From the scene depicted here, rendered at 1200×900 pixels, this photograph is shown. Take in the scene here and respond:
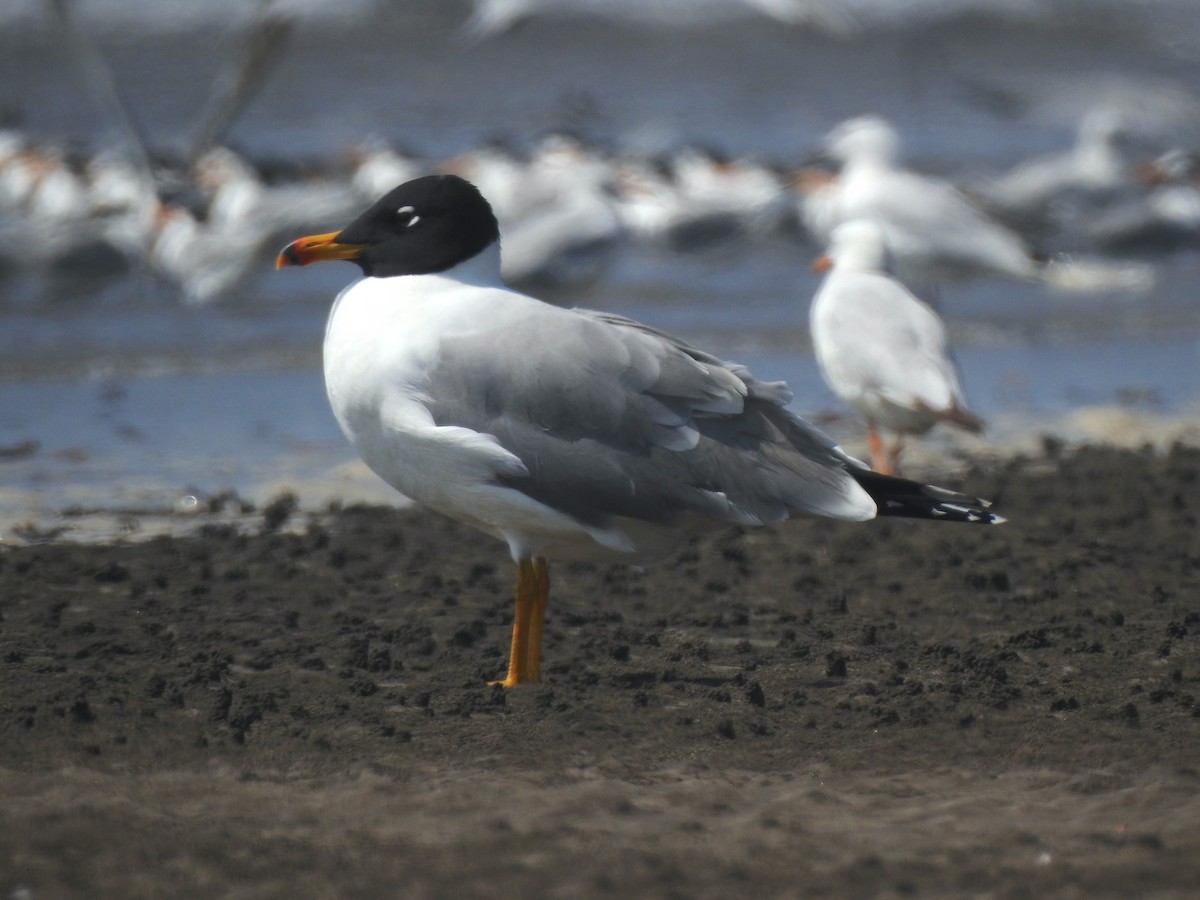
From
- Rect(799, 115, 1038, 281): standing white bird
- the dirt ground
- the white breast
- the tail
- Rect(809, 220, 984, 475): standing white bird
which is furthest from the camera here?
Rect(799, 115, 1038, 281): standing white bird

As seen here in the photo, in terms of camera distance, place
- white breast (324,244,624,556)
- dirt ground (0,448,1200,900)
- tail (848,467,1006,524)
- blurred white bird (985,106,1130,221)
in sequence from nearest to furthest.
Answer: dirt ground (0,448,1200,900) → white breast (324,244,624,556) → tail (848,467,1006,524) → blurred white bird (985,106,1130,221)

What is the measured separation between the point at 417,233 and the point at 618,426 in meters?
0.86

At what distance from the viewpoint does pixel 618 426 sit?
4.33 metres

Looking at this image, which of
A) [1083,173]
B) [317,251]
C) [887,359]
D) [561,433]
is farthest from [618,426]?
[1083,173]

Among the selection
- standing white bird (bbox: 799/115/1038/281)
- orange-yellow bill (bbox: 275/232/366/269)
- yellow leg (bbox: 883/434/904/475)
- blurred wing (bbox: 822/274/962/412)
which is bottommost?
yellow leg (bbox: 883/434/904/475)

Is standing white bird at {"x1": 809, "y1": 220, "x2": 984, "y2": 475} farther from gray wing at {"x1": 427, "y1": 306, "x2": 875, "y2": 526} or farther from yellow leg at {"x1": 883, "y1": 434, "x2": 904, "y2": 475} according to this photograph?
gray wing at {"x1": 427, "y1": 306, "x2": 875, "y2": 526}

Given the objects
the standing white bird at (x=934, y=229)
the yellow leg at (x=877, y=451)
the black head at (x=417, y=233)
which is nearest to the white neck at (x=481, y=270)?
the black head at (x=417, y=233)

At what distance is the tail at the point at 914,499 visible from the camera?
4.43m

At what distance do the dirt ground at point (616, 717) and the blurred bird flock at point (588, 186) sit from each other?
6.66 feet

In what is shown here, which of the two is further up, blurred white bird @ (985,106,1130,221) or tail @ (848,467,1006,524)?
blurred white bird @ (985,106,1130,221)

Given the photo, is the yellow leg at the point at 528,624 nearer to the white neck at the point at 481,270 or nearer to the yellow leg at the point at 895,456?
the white neck at the point at 481,270

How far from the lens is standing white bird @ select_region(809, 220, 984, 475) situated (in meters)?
7.01

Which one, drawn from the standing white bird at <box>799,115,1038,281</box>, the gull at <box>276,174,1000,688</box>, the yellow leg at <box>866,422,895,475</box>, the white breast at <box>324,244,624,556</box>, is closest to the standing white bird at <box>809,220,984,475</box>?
the yellow leg at <box>866,422,895,475</box>

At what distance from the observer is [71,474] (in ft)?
24.4
